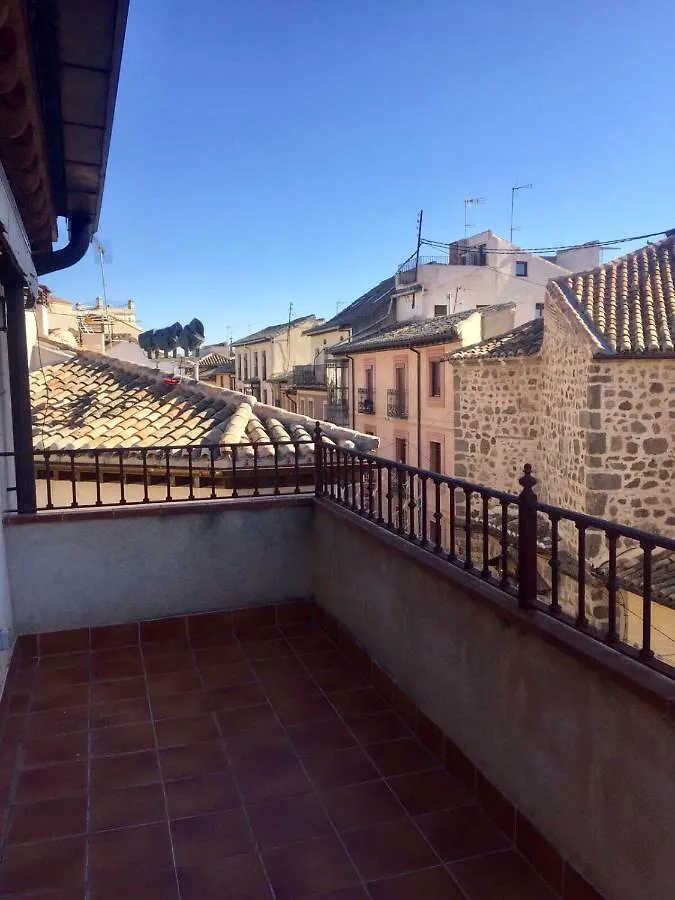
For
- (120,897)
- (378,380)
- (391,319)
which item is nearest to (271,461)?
(120,897)

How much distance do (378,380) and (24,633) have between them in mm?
16206

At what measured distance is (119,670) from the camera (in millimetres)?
4230

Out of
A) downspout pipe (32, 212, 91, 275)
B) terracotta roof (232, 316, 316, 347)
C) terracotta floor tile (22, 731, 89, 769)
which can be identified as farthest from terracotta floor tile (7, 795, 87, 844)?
terracotta roof (232, 316, 316, 347)

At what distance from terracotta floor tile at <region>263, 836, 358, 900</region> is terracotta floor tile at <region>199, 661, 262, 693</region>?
1486mm

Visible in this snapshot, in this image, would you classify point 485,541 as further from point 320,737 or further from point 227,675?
point 227,675

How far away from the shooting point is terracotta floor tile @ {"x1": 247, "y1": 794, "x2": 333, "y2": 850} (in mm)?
2672

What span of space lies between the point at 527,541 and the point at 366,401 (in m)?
18.1

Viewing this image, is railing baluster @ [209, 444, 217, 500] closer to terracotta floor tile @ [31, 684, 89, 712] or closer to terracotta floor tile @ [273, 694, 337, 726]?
terracotta floor tile @ [31, 684, 89, 712]

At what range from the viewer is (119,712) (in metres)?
3.69

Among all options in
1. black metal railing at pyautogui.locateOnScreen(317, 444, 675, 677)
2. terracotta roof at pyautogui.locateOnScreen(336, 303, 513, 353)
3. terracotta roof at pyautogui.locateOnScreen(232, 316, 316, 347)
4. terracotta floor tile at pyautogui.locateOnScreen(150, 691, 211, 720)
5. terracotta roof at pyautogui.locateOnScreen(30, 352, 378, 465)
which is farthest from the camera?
terracotta roof at pyautogui.locateOnScreen(232, 316, 316, 347)

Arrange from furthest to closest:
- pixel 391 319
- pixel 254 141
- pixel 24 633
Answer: pixel 391 319
pixel 254 141
pixel 24 633

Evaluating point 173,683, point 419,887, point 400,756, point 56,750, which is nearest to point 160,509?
point 173,683

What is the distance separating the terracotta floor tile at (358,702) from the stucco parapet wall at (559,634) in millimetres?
868

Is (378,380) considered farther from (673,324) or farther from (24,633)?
(24,633)
